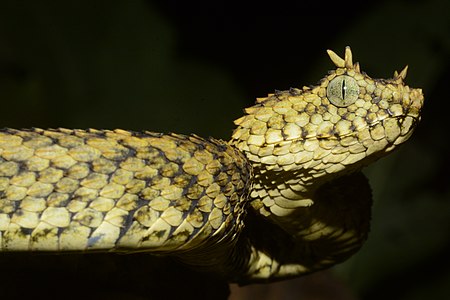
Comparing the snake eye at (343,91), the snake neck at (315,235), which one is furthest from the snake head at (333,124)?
the snake neck at (315,235)

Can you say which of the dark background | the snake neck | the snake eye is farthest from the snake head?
the dark background

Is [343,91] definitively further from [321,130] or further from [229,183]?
[229,183]

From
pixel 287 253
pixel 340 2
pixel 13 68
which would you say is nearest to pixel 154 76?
pixel 13 68

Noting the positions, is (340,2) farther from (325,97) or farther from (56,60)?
(325,97)

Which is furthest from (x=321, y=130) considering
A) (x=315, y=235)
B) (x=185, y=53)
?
(x=185, y=53)

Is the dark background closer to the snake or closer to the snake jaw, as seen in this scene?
the snake
